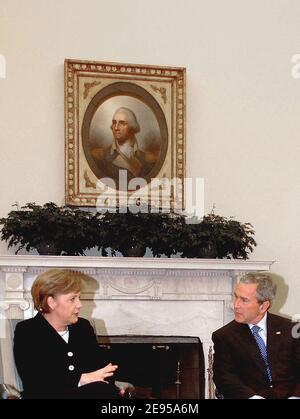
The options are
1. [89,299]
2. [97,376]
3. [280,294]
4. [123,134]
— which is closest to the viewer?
[97,376]

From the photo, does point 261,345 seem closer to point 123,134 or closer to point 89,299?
point 89,299

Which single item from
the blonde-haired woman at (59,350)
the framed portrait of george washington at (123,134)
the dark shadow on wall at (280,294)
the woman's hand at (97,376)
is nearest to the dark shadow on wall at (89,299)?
the framed portrait of george washington at (123,134)

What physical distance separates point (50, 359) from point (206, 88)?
438cm

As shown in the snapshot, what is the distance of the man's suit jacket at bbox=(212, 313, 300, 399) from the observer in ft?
16.2

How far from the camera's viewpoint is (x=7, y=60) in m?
7.70

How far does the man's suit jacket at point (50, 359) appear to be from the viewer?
14.6ft

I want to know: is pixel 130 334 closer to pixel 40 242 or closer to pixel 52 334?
pixel 40 242

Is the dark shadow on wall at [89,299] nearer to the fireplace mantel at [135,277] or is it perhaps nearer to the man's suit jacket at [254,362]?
the fireplace mantel at [135,277]

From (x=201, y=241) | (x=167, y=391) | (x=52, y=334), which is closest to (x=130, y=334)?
(x=167, y=391)

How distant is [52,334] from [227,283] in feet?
10.1

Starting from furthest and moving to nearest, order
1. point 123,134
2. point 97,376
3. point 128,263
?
point 123,134
point 128,263
point 97,376

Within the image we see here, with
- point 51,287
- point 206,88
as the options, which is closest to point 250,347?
point 51,287

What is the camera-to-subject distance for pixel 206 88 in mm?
8164

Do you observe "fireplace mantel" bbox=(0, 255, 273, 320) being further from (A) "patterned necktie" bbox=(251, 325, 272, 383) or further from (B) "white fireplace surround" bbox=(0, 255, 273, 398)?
(A) "patterned necktie" bbox=(251, 325, 272, 383)
